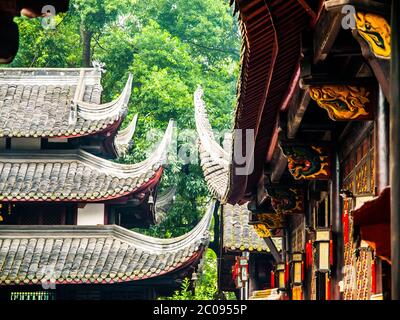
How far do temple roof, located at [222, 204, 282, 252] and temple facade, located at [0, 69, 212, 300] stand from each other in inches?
157

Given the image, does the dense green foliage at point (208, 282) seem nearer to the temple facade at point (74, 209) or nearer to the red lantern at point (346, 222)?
the temple facade at point (74, 209)

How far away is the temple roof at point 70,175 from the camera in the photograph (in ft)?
103

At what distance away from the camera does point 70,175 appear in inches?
1271

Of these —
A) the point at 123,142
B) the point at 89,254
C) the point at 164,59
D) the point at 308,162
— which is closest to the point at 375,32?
the point at 308,162

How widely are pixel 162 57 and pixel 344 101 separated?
4156 cm

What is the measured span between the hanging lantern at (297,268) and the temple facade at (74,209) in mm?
13655

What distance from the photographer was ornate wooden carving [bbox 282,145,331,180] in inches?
508

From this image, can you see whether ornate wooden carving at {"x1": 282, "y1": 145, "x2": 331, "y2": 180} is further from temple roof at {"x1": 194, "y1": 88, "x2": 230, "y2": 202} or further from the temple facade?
the temple facade

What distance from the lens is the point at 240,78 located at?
12422mm

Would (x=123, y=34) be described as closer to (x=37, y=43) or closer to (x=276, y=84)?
(x=37, y=43)

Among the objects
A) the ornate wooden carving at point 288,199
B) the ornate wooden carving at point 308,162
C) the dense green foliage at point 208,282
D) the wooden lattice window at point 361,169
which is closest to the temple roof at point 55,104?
the dense green foliage at point 208,282
